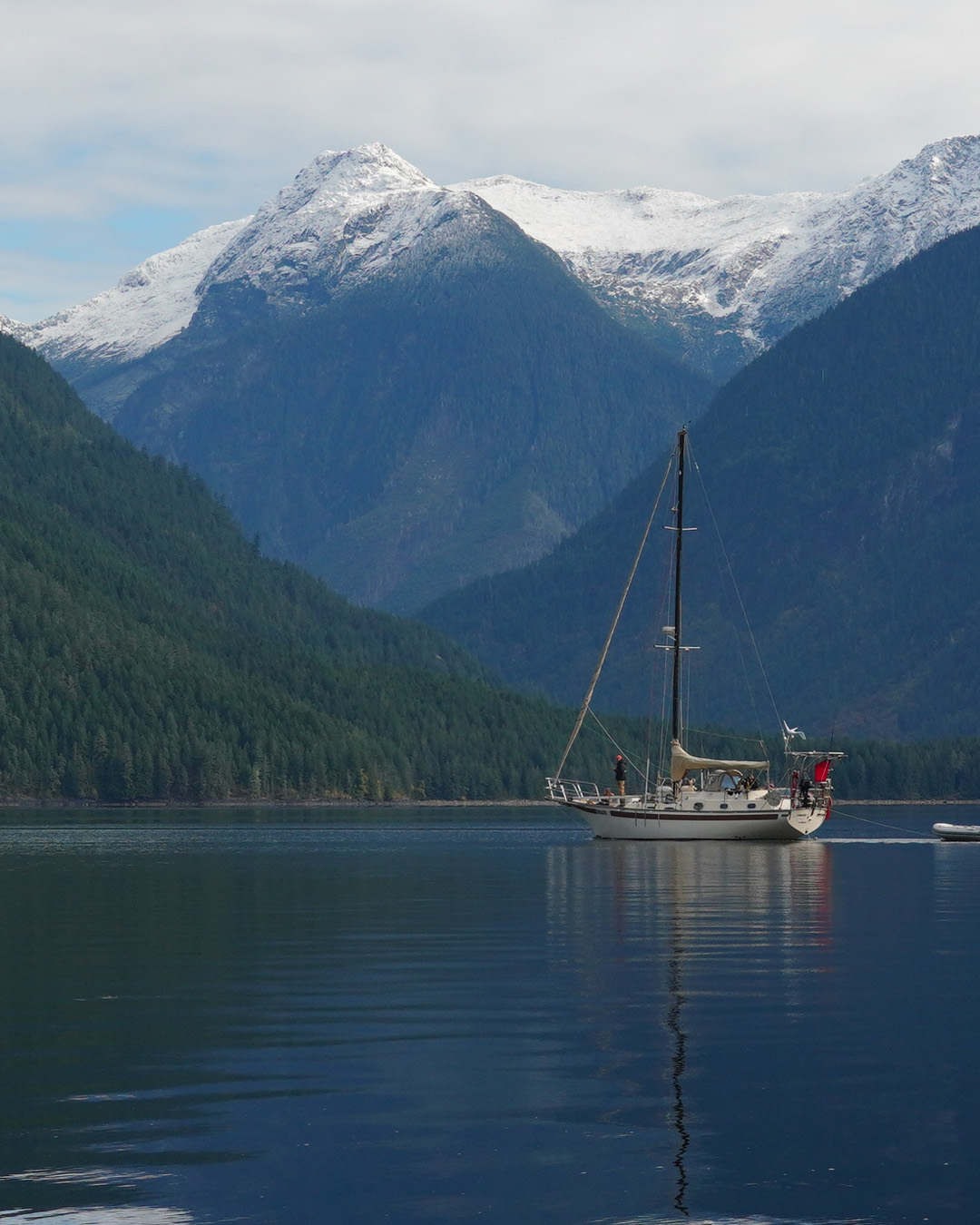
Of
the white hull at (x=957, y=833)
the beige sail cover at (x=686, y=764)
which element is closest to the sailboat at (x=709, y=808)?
the beige sail cover at (x=686, y=764)

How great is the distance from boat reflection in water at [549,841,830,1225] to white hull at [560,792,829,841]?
43412 mm

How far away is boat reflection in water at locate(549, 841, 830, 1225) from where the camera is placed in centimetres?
4219

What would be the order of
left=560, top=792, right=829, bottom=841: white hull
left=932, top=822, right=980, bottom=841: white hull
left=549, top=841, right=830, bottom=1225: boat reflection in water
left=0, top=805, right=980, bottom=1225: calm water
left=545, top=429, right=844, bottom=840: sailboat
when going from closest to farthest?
left=0, top=805, right=980, bottom=1225: calm water → left=549, top=841, right=830, bottom=1225: boat reflection in water → left=560, top=792, right=829, bottom=841: white hull → left=545, top=429, right=844, bottom=840: sailboat → left=932, top=822, right=980, bottom=841: white hull

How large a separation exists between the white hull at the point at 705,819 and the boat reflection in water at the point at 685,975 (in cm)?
4341

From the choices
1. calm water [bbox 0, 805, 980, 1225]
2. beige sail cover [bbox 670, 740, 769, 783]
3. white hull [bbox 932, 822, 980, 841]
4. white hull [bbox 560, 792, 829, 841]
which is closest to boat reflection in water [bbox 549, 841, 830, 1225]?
calm water [bbox 0, 805, 980, 1225]

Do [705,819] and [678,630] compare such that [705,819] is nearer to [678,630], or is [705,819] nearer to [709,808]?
[709,808]

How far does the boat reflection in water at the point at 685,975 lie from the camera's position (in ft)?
138

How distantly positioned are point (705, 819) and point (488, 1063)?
125 m

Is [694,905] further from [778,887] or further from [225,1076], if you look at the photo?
[225,1076]

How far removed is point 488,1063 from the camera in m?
47.6

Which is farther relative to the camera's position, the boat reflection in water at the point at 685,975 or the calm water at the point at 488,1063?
the boat reflection in water at the point at 685,975

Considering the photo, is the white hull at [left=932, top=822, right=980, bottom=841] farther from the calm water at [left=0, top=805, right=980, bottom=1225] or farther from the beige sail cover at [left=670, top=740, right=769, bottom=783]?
the calm water at [left=0, top=805, right=980, bottom=1225]

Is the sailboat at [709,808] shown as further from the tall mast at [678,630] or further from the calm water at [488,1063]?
the calm water at [488,1063]

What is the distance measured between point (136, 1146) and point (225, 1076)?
6.62 m
